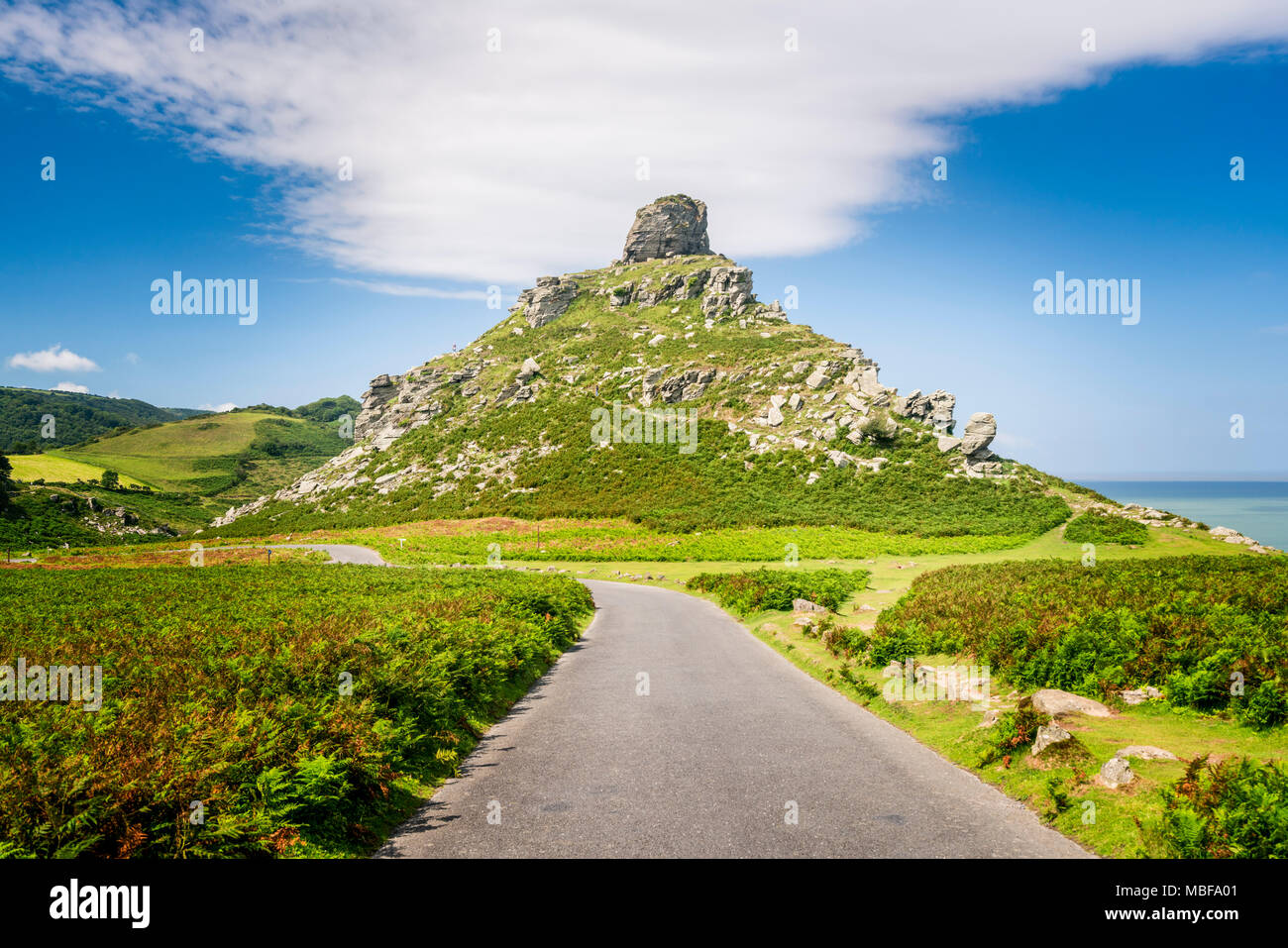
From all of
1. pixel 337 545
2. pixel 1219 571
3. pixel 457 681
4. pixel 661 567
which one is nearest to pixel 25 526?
pixel 337 545

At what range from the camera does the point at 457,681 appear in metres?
12.2

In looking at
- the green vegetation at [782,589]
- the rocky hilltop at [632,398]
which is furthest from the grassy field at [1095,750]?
the rocky hilltop at [632,398]

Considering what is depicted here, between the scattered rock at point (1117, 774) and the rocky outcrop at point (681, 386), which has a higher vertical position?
the rocky outcrop at point (681, 386)

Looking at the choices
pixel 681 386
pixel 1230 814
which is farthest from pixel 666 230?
pixel 1230 814

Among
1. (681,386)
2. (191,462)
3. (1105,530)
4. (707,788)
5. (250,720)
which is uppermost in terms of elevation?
(681,386)

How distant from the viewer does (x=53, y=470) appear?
112m

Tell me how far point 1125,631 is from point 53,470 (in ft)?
500

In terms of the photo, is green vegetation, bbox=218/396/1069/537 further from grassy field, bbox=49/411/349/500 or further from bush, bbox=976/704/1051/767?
grassy field, bbox=49/411/349/500

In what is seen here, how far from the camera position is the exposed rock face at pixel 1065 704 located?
10289 millimetres

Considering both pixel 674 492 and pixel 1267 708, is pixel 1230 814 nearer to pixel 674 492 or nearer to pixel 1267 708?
pixel 1267 708

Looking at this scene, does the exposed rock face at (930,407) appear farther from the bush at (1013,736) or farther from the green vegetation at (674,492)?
the bush at (1013,736)

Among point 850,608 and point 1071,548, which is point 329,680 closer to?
point 850,608

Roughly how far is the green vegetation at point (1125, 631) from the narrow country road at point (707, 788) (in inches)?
141
